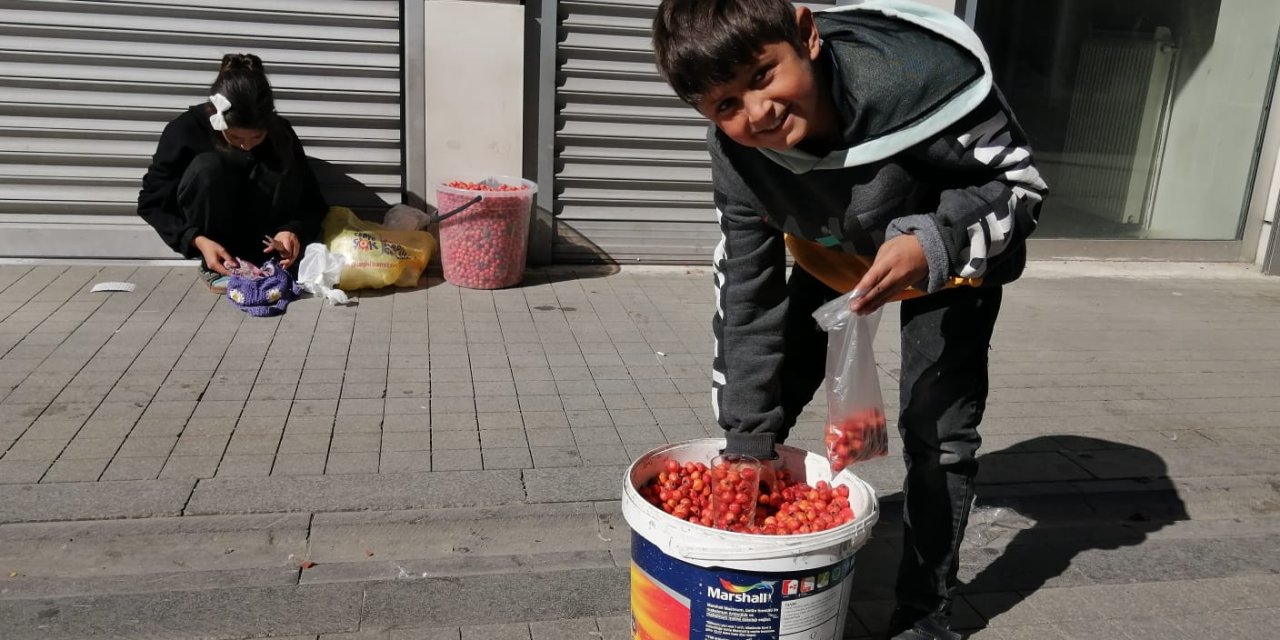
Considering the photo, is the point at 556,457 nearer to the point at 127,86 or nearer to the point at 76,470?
the point at 76,470

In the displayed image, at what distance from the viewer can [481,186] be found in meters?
6.26

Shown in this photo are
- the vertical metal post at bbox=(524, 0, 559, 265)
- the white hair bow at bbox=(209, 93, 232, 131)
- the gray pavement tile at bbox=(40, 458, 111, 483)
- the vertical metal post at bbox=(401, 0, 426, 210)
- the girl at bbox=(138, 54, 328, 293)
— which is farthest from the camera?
the vertical metal post at bbox=(524, 0, 559, 265)

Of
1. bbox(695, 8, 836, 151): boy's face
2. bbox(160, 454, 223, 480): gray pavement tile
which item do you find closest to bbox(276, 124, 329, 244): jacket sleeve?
bbox(160, 454, 223, 480): gray pavement tile

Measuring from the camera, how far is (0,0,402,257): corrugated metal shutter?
6.00 m

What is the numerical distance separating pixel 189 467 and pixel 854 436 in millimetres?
2377

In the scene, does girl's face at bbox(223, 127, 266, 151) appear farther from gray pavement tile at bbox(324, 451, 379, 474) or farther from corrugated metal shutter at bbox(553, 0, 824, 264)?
gray pavement tile at bbox(324, 451, 379, 474)

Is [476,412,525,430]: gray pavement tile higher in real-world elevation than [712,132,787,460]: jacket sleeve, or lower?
lower

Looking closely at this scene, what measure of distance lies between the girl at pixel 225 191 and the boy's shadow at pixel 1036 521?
3.73 metres

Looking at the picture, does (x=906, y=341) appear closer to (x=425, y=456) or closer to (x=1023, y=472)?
(x=1023, y=472)

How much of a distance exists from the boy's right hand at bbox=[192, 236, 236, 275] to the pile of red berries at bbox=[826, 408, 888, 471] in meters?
4.07

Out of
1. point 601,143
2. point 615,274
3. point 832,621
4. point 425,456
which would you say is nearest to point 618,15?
point 601,143

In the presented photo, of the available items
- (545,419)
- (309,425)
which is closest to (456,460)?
(545,419)

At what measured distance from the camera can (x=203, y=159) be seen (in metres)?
5.57

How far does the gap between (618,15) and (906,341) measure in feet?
14.4
